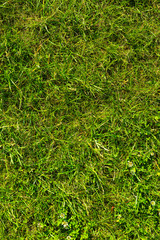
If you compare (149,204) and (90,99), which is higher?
(90,99)

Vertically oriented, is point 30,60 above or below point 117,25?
below

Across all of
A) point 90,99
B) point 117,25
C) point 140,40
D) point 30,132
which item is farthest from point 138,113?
point 30,132

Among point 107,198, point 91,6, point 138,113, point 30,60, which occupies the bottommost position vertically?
point 107,198

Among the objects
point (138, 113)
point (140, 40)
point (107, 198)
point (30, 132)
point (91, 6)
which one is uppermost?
point (91, 6)

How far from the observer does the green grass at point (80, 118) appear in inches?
119

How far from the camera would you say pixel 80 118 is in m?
3.11

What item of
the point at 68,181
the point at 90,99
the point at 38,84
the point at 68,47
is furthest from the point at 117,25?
the point at 68,181

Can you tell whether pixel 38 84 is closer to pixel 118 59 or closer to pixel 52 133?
pixel 52 133

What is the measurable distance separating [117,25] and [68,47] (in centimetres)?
60

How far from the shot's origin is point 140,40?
313 centimetres

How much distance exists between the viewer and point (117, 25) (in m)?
3.12

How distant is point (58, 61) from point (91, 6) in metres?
0.72

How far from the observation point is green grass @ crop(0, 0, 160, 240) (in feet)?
9.92

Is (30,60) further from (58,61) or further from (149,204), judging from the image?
(149,204)
